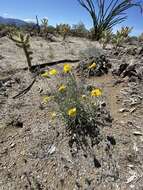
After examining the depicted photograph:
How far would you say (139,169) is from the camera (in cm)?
291

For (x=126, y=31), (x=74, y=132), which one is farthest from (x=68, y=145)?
(x=126, y=31)

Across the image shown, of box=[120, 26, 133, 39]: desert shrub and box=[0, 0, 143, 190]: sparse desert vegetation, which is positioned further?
box=[120, 26, 133, 39]: desert shrub

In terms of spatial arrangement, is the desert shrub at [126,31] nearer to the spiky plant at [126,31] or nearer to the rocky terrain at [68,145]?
the spiky plant at [126,31]

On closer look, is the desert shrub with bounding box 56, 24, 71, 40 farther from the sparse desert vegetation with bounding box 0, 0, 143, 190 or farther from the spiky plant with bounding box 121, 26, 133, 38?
the sparse desert vegetation with bounding box 0, 0, 143, 190

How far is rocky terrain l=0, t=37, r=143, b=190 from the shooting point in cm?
291

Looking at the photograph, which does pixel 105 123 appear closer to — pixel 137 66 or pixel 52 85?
pixel 52 85

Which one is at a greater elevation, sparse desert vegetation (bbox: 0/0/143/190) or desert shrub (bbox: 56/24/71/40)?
sparse desert vegetation (bbox: 0/0/143/190)

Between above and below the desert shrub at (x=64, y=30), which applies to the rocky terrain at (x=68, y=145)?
above

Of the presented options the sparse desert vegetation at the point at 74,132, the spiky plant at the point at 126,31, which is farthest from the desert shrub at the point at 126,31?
the sparse desert vegetation at the point at 74,132

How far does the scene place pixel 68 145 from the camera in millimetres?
3307

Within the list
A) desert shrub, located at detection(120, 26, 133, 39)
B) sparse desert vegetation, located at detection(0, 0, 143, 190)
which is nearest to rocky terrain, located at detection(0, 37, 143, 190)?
sparse desert vegetation, located at detection(0, 0, 143, 190)

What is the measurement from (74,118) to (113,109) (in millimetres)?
804

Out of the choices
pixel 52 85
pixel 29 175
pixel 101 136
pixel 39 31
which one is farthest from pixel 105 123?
pixel 39 31

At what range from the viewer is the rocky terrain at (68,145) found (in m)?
2.91
